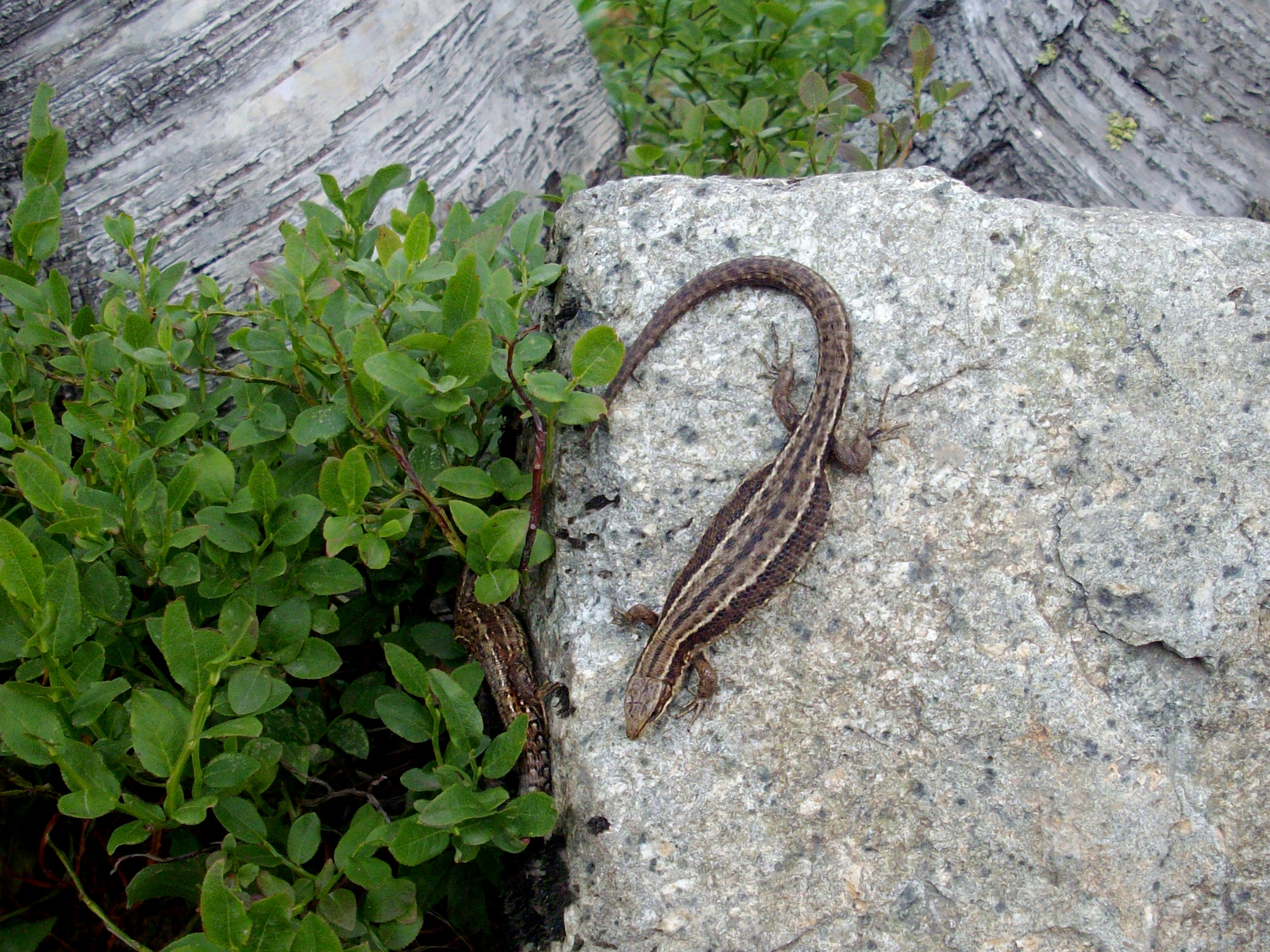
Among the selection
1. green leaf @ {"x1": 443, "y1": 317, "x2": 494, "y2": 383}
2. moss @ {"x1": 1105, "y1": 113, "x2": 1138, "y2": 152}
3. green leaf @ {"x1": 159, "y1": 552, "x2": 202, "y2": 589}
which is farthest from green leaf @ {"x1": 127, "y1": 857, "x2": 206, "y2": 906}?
moss @ {"x1": 1105, "y1": 113, "x2": 1138, "y2": 152}

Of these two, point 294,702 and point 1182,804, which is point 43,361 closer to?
point 294,702

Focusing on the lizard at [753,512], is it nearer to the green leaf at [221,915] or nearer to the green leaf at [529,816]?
the green leaf at [529,816]

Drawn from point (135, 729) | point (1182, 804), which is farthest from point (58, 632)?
point (1182, 804)

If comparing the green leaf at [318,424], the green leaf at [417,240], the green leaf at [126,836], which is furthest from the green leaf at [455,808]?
the green leaf at [417,240]

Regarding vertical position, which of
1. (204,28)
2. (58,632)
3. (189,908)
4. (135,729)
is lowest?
(189,908)

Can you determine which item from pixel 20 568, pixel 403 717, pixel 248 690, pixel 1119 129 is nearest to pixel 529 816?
pixel 403 717

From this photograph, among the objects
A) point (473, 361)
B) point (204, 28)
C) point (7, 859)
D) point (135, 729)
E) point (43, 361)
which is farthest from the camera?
point (204, 28)

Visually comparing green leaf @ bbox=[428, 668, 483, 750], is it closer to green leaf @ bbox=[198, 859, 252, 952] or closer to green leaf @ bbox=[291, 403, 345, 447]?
green leaf @ bbox=[198, 859, 252, 952]
